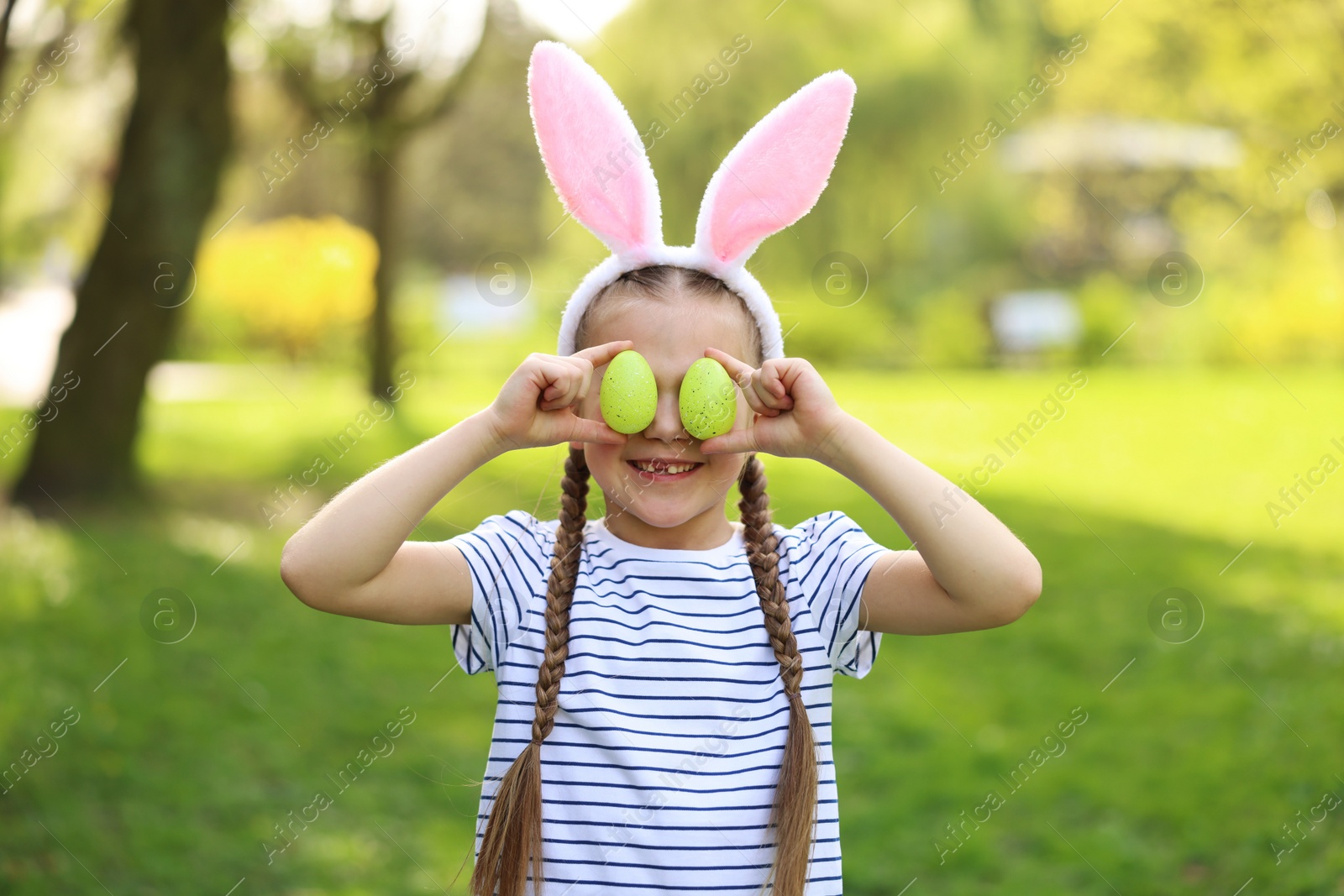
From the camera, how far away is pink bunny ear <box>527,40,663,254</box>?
1943 mm

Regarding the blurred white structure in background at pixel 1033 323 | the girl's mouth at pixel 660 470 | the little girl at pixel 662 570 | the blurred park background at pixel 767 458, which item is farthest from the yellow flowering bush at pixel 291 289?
the girl's mouth at pixel 660 470

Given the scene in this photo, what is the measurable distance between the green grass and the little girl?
28 centimetres

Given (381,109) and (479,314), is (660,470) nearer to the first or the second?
(381,109)

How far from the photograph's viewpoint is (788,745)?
71.5 inches

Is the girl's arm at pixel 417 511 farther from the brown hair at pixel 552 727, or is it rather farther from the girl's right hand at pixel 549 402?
the brown hair at pixel 552 727

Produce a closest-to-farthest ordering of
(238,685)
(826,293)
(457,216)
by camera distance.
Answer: (238,685) → (826,293) → (457,216)

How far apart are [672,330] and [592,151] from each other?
1.19 ft

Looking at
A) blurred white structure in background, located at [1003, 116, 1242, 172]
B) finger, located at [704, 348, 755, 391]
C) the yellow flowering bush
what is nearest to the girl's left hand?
finger, located at [704, 348, 755, 391]

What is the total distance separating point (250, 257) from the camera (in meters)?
16.8

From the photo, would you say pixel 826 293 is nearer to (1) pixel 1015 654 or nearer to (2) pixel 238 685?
(1) pixel 1015 654

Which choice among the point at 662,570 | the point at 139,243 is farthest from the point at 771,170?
the point at 139,243

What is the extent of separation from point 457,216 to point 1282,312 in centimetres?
2614

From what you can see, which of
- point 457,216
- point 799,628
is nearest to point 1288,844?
point 799,628

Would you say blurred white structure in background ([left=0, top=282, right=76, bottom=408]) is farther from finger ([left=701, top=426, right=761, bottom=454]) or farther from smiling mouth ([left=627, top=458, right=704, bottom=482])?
finger ([left=701, top=426, right=761, bottom=454])
